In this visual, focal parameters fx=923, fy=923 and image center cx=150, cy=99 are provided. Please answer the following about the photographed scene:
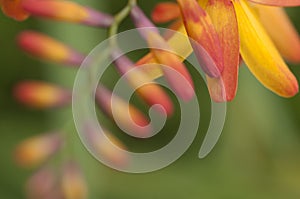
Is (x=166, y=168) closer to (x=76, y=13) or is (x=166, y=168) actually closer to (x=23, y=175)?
(x=23, y=175)

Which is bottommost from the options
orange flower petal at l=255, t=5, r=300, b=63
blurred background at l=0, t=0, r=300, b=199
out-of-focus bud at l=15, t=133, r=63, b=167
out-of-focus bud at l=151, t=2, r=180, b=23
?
blurred background at l=0, t=0, r=300, b=199

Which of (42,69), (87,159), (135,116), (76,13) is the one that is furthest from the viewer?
(42,69)

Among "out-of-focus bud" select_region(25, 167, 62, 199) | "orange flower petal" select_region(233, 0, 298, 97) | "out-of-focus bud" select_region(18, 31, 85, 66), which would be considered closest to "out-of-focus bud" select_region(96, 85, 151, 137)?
"out-of-focus bud" select_region(18, 31, 85, 66)

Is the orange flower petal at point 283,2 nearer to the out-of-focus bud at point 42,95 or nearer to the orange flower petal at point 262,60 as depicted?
the orange flower petal at point 262,60

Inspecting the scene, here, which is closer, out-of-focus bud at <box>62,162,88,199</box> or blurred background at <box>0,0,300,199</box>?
out-of-focus bud at <box>62,162,88,199</box>

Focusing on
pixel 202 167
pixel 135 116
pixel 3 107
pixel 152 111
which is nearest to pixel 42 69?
pixel 3 107

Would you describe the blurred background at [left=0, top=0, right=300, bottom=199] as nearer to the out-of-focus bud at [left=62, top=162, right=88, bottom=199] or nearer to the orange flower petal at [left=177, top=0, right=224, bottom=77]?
the out-of-focus bud at [left=62, top=162, right=88, bottom=199]

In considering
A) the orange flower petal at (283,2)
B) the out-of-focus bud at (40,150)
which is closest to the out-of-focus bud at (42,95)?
the out-of-focus bud at (40,150)
